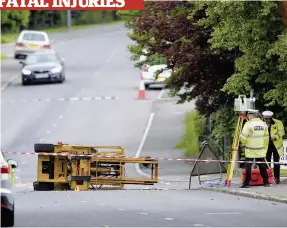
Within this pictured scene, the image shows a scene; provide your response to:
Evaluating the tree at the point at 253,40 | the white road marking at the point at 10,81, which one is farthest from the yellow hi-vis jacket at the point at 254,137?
the white road marking at the point at 10,81

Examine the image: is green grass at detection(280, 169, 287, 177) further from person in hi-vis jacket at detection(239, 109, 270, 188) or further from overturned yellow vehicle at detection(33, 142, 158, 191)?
overturned yellow vehicle at detection(33, 142, 158, 191)

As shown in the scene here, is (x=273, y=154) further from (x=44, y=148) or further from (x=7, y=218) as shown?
(x=7, y=218)

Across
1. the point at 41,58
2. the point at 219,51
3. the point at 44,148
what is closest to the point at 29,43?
the point at 41,58

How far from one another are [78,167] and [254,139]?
343 centimetres

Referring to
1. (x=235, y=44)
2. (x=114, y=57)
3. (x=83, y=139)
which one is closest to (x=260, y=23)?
(x=235, y=44)

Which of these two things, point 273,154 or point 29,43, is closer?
point 273,154

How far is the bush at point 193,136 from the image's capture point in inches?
1313

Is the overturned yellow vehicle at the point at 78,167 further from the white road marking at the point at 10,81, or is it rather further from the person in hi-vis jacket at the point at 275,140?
the white road marking at the point at 10,81

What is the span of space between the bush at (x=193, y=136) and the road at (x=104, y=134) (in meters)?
0.42

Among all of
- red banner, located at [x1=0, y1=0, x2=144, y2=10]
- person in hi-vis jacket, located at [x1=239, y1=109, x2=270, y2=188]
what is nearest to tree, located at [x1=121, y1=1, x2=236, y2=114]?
person in hi-vis jacket, located at [x1=239, y1=109, x2=270, y2=188]

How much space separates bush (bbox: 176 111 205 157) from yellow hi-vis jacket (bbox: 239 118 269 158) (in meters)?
10.3

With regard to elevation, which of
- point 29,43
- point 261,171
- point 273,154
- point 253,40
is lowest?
point 29,43

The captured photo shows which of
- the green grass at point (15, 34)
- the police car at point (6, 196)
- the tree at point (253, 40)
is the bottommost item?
the green grass at point (15, 34)

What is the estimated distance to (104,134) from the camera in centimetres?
3862
